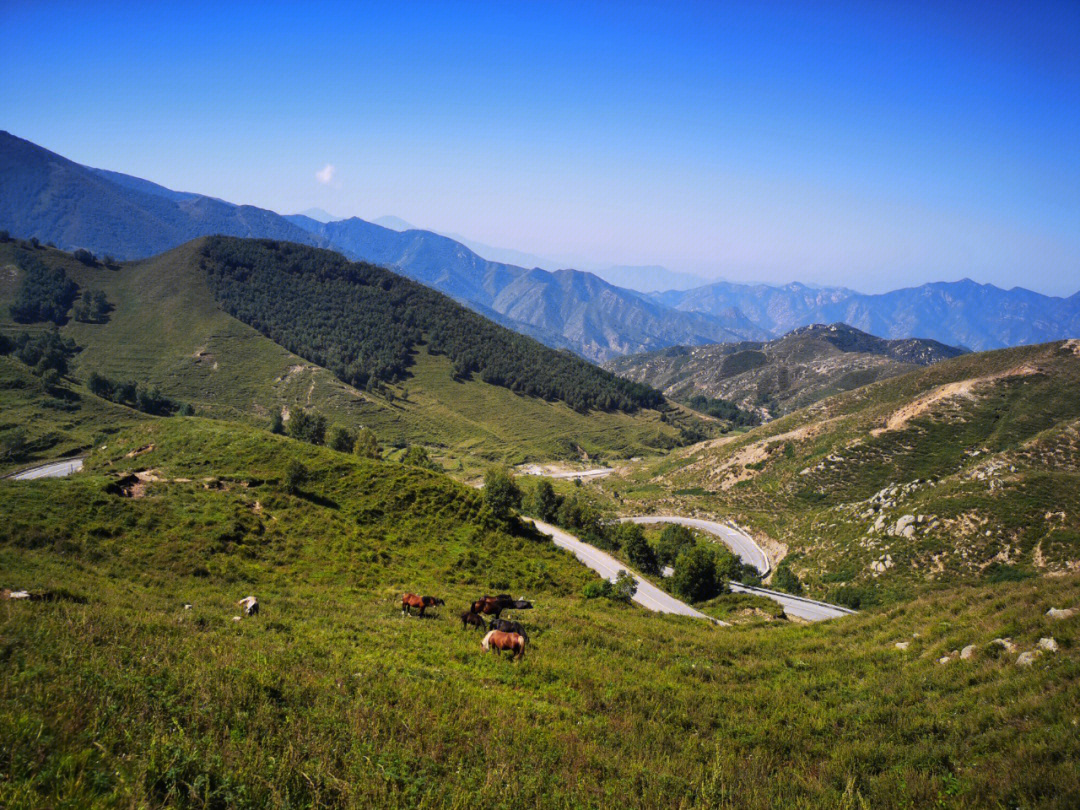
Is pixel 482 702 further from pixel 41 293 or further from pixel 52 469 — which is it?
pixel 41 293

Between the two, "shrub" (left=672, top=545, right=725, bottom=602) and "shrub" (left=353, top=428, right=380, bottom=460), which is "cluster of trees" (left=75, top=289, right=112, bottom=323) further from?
"shrub" (left=672, top=545, right=725, bottom=602)

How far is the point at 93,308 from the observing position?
170 metres

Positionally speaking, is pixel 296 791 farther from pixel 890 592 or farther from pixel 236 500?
pixel 890 592

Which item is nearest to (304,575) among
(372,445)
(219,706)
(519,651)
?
(519,651)

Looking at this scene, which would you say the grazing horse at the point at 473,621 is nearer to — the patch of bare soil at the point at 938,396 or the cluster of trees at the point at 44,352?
the patch of bare soil at the point at 938,396

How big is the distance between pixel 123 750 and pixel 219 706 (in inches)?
71.7

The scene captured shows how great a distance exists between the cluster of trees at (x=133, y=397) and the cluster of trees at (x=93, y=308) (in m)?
80.0

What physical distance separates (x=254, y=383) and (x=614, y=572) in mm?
146707

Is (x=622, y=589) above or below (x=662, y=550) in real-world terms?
above

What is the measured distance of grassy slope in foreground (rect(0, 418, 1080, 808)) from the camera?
6.06m

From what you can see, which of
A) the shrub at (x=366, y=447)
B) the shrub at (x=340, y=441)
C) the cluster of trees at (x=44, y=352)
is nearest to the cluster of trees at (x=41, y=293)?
the cluster of trees at (x=44, y=352)

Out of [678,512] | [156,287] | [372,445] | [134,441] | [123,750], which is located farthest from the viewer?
[156,287]

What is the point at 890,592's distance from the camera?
49.8 meters

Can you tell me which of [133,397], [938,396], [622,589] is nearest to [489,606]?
[622,589]
